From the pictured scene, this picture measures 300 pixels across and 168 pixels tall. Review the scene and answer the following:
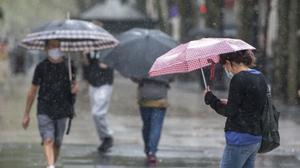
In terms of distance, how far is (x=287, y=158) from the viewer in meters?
10.6

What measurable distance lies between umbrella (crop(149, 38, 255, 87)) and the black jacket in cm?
26

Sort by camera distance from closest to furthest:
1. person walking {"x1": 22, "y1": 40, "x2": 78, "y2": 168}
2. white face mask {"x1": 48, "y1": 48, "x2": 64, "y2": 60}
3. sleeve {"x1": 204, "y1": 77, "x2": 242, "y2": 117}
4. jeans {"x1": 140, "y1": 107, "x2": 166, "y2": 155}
Answer: 1. sleeve {"x1": 204, "y1": 77, "x2": 242, "y2": 117}
2. person walking {"x1": 22, "y1": 40, "x2": 78, "y2": 168}
3. white face mask {"x1": 48, "y1": 48, "x2": 64, "y2": 60}
4. jeans {"x1": 140, "y1": 107, "x2": 166, "y2": 155}

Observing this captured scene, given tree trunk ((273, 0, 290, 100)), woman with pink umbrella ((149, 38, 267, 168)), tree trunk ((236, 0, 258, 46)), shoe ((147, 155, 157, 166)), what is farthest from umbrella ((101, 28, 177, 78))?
tree trunk ((236, 0, 258, 46))

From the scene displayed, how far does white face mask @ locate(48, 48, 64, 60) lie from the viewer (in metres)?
8.87

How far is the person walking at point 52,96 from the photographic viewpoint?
8.77 m

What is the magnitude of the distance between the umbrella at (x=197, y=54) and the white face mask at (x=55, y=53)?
229 centimetres

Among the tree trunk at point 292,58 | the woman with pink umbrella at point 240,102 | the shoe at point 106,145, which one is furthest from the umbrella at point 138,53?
the tree trunk at point 292,58

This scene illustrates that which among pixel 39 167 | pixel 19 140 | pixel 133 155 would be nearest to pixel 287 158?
pixel 133 155

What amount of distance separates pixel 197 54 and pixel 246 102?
607 millimetres

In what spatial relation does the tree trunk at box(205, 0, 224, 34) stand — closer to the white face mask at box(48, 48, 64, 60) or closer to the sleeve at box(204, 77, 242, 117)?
the white face mask at box(48, 48, 64, 60)

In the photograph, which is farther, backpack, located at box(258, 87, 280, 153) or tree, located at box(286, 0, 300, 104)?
tree, located at box(286, 0, 300, 104)

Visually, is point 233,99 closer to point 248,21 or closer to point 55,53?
point 55,53

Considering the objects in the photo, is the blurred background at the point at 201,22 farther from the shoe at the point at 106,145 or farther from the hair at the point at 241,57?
the hair at the point at 241,57

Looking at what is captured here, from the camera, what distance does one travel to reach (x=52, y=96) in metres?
8.82
